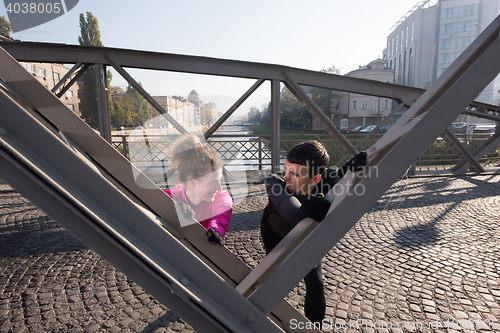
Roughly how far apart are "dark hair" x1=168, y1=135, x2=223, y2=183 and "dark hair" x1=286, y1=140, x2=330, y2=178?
59 centimetres

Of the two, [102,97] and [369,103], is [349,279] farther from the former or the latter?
[369,103]

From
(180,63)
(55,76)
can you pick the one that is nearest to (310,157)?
(180,63)

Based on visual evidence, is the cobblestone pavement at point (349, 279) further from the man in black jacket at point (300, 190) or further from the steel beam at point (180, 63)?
the steel beam at point (180, 63)

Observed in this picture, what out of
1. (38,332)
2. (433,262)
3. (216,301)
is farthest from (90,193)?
(433,262)

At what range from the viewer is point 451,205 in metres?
5.68

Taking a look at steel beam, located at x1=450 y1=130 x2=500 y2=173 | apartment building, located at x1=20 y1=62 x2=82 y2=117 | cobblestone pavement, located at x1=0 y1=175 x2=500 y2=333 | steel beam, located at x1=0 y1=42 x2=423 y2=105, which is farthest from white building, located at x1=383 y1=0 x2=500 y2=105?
apartment building, located at x1=20 y1=62 x2=82 y2=117

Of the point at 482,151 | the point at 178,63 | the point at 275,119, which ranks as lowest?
the point at 482,151

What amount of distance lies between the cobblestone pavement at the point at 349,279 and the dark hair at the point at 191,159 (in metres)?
A: 1.36

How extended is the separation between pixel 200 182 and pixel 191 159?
0.18 metres

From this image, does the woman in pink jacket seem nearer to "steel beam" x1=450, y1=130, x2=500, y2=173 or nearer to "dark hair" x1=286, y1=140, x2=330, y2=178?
"dark hair" x1=286, y1=140, x2=330, y2=178

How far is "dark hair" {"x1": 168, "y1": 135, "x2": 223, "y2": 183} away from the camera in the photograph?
1937 mm

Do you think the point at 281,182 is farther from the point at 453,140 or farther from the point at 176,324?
the point at 453,140

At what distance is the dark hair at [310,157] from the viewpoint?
176 centimetres

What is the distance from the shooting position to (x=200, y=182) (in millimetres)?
1944
